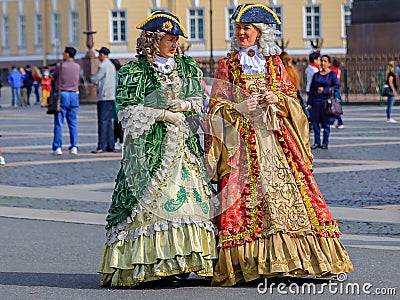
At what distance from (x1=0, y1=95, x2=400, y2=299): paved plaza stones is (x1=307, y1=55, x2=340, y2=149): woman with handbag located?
0.36m

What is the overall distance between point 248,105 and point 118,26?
198ft

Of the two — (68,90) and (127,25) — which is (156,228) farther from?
(127,25)

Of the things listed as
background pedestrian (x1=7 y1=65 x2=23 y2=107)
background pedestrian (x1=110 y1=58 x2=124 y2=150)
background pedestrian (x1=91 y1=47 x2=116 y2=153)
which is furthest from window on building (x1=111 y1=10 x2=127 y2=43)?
background pedestrian (x1=91 y1=47 x2=116 y2=153)

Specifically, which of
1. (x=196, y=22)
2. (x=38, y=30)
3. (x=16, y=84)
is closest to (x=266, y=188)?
(x=16, y=84)

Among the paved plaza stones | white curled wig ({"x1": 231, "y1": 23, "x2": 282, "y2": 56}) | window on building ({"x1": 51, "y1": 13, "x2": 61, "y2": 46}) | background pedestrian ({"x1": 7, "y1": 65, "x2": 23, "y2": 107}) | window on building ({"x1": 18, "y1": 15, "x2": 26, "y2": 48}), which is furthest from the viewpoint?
window on building ({"x1": 18, "y1": 15, "x2": 26, "y2": 48})

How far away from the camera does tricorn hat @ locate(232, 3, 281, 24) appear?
27.2ft

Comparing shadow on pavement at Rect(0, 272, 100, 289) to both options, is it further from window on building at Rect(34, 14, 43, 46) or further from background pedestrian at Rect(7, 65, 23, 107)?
window on building at Rect(34, 14, 43, 46)

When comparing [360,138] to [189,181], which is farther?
[360,138]

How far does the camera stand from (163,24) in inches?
324

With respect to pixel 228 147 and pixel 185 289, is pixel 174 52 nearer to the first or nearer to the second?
pixel 228 147

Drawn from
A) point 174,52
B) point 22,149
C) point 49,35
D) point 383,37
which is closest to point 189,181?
point 174,52

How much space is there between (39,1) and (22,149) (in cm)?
5089

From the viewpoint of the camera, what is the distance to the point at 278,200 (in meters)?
8.20

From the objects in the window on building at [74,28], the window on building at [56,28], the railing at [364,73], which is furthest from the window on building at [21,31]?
the railing at [364,73]
